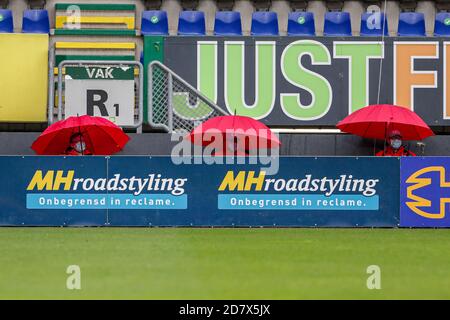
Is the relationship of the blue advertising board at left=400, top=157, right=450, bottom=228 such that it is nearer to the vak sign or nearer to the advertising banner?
the advertising banner

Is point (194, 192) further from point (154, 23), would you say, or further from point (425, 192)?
point (154, 23)

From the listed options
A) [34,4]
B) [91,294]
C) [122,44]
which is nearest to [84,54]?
[122,44]

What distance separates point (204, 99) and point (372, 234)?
5.81m

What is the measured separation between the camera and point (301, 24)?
74.1 feet

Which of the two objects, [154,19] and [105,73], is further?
[154,19]

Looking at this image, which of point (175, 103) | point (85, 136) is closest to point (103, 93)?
point (175, 103)

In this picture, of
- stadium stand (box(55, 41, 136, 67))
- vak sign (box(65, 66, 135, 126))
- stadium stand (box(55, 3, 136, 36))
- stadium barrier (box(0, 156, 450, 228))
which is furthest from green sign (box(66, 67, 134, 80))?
stadium barrier (box(0, 156, 450, 228))

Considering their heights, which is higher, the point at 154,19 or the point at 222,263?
the point at 154,19

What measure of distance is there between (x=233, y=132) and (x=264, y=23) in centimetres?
582

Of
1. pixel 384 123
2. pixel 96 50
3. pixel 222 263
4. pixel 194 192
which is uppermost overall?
pixel 96 50

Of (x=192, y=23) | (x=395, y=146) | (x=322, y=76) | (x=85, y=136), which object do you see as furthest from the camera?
(x=192, y=23)

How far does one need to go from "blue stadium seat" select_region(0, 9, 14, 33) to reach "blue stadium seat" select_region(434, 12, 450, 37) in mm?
8872
